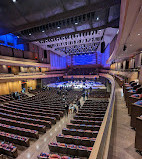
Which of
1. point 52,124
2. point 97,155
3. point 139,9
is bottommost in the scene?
point 52,124

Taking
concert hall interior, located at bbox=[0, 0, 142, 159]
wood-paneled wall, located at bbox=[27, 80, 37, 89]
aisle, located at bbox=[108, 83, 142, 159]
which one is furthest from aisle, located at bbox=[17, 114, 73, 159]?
wood-paneled wall, located at bbox=[27, 80, 37, 89]

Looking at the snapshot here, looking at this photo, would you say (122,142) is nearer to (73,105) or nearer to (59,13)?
(73,105)

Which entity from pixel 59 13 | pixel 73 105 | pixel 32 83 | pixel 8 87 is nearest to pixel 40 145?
pixel 73 105

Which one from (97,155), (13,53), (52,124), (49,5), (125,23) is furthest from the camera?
(13,53)

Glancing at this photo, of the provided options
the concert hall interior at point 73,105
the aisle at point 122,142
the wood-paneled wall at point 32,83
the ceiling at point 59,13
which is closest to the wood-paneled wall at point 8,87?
the concert hall interior at point 73,105

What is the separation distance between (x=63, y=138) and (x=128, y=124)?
3.10 m

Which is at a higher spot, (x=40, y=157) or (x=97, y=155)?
(x=97, y=155)

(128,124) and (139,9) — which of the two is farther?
(128,124)

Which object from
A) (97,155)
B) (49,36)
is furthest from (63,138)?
(49,36)

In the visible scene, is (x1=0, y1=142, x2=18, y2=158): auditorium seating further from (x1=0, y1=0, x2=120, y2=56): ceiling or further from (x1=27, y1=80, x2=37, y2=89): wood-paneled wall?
(x1=27, y1=80, x2=37, y2=89): wood-paneled wall

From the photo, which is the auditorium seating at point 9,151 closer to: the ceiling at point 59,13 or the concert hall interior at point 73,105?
the concert hall interior at point 73,105

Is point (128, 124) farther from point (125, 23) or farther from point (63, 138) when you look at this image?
point (125, 23)

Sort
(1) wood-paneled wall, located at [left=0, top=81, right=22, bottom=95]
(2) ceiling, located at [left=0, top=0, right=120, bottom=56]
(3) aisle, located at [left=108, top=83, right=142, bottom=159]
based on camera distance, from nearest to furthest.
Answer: (3) aisle, located at [left=108, top=83, right=142, bottom=159], (2) ceiling, located at [left=0, top=0, right=120, bottom=56], (1) wood-paneled wall, located at [left=0, top=81, right=22, bottom=95]

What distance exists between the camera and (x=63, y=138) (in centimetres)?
455
